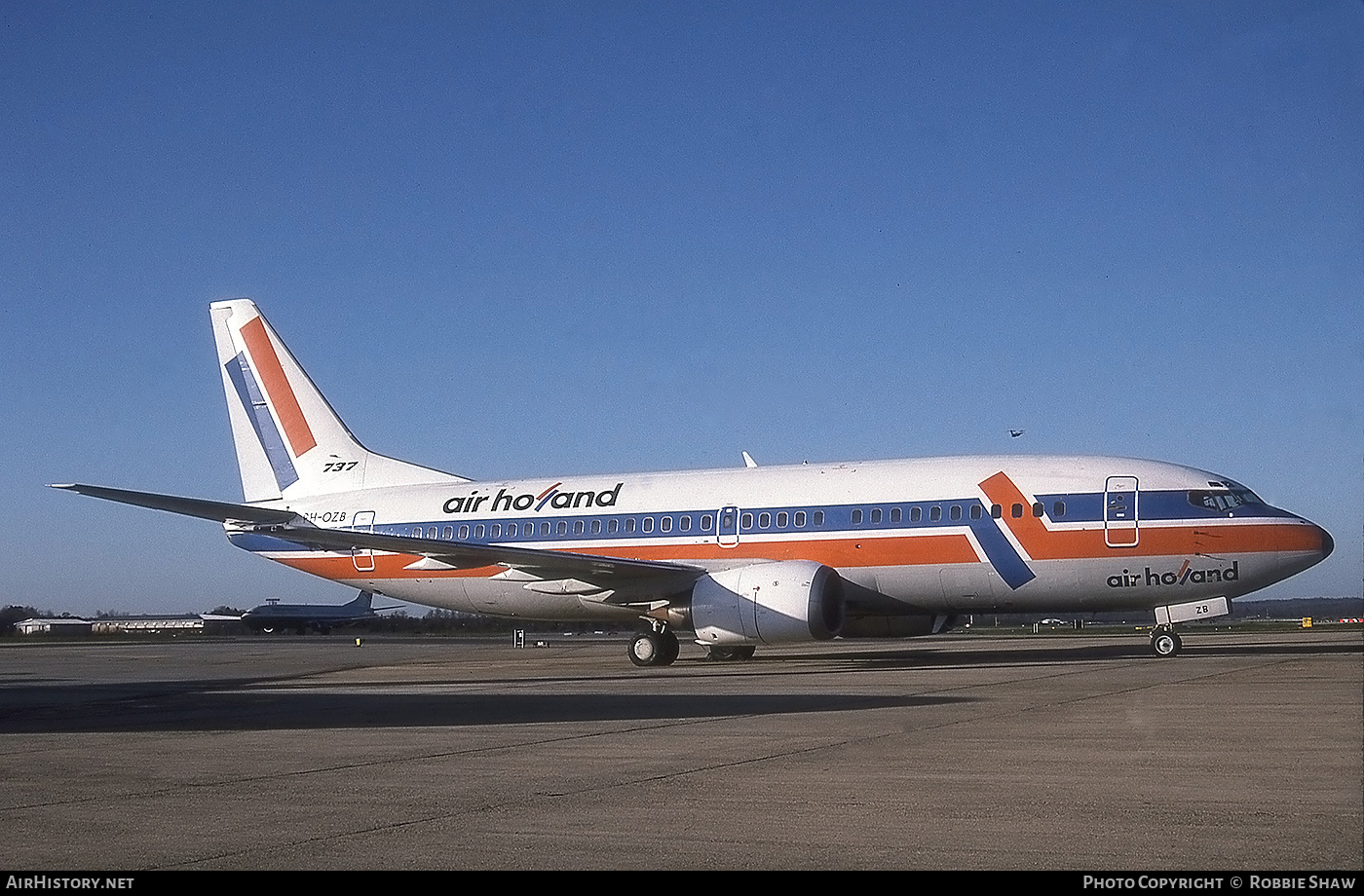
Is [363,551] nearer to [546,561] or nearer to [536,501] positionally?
[536,501]

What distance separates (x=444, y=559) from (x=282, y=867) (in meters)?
20.5

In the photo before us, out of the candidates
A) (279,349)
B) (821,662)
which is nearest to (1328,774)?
(821,662)

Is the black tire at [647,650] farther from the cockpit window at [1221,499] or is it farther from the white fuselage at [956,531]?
the cockpit window at [1221,499]

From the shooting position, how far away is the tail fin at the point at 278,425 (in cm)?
3203

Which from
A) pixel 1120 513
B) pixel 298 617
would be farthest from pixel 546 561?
pixel 298 617

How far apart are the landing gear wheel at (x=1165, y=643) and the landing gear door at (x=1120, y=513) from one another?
192 centimetres

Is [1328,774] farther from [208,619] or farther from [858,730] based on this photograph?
[208,619]

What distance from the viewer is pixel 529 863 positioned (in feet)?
20.4

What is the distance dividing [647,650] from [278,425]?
12619 mm

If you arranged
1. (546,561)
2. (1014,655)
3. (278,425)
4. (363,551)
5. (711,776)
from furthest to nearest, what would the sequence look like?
(278,425) → (363,551) → (1014,655) → (546,561) → (711,776)

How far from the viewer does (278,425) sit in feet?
106

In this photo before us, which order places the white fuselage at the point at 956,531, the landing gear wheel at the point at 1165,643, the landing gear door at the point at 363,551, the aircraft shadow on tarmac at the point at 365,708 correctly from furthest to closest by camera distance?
the landing gear door at the point at 363,551 → the landing gear wheel at the point at 1165,643 → the white fuselage at the point at 956,531 → the aircraft shadow on tarmac at the point at 365,708

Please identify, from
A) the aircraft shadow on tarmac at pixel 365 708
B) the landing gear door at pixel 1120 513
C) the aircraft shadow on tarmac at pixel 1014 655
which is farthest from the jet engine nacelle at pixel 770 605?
the aircraft shadow on tarmac at pixel 365 708

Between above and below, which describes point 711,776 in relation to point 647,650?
below
